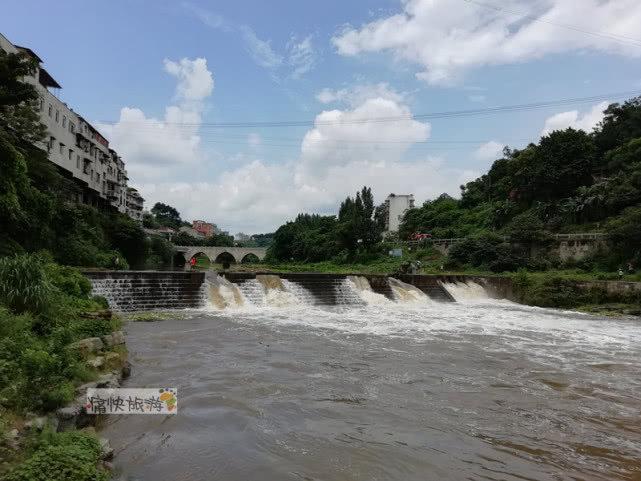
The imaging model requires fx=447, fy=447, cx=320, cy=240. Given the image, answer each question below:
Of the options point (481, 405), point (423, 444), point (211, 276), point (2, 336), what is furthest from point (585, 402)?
point (211, 276)

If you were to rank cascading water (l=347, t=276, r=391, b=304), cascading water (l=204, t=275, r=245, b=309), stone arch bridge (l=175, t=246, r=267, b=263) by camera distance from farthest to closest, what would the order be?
stone arch bridge (l=175, t=246, r=267, b=263)
cascading water (l=347, t=276, r=391, b=304)
cascading water (l=204, t=275, r=245, b=309)

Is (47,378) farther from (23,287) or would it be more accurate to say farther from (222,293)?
(222,293)

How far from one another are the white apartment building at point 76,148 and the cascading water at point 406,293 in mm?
21809

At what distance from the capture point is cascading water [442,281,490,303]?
79.7 ft

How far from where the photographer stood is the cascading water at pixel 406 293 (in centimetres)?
2217

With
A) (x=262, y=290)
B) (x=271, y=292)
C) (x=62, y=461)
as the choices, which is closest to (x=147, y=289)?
(x=262, y=290)

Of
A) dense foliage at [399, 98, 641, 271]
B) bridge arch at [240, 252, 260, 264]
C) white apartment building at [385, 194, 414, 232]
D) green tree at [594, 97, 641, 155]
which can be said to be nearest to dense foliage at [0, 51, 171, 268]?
dense foliage at [399, 98, 641, 271]

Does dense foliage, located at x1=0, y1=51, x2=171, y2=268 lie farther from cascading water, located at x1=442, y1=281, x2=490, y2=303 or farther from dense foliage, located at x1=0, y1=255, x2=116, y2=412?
cascading water, located at x1=442, y1=281, x2=490, y2=303

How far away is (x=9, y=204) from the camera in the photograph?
46.9ft

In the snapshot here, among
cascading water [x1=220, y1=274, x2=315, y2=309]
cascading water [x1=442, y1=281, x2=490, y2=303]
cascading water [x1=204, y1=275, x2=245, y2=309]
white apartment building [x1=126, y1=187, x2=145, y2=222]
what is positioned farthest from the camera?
white apartment building [x1=126, y1=187, x2=145, y2=222]

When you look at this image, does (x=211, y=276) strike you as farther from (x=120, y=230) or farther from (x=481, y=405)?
(x=120, y=230)

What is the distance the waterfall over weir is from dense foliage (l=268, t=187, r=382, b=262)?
21529 mm

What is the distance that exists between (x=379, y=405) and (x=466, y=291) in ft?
64.9

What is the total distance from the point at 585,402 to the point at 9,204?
16.3 meters
